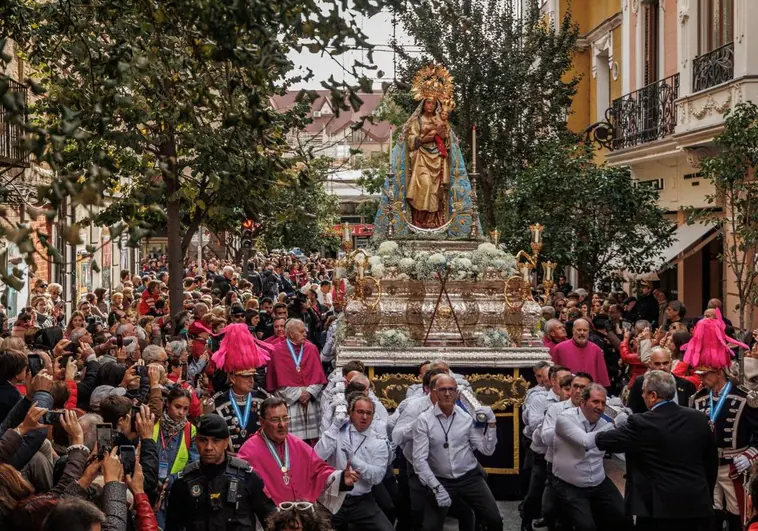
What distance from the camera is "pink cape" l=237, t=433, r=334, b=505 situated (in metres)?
6.84

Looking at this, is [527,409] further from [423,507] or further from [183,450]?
[183,450]

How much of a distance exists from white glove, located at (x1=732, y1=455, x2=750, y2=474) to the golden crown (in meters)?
9.34

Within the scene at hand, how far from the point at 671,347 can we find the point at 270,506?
21.3ft

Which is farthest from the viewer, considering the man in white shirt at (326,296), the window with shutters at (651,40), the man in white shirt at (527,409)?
the window with shutters at (651,40)

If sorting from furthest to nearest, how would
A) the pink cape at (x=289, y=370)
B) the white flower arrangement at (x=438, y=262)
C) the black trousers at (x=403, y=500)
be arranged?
the white flower arrangement at (x=438, y=262)
the pink cape at (x=289, y=370)
the black trousers at (x=403, y=500)

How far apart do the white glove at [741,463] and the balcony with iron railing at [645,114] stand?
43.9 feet

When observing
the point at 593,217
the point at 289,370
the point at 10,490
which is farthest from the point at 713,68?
the point at 10,490

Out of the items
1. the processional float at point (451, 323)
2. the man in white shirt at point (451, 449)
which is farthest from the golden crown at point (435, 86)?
the man in white shirt at point (451, 449)

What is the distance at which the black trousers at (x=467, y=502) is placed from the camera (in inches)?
333

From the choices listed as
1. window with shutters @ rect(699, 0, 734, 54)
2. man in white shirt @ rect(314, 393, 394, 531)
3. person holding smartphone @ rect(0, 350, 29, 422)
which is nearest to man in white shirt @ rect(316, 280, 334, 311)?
window with shutters @ rect(699, 0, 734, 54)

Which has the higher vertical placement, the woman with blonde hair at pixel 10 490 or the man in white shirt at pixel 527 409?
the woman with blonde hair at pixel 10 490

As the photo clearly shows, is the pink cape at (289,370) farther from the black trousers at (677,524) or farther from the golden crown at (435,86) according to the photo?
the golden crown at (435,86)

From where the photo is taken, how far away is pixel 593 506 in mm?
8656

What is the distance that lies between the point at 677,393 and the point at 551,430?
6.48ft
